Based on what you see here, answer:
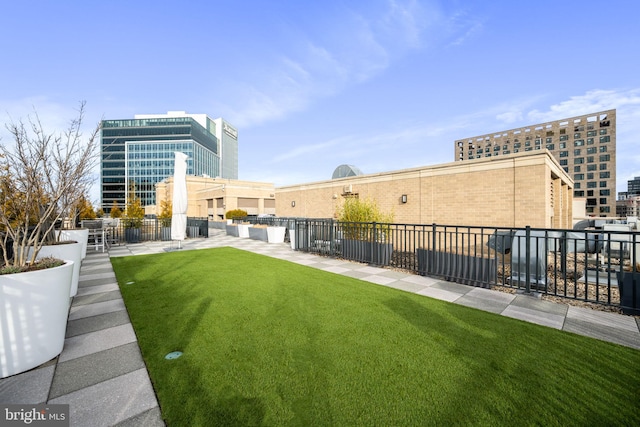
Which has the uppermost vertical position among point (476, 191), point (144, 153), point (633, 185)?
point (633, 185)

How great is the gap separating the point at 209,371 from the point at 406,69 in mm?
14857

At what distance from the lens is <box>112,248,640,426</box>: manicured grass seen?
1.98 m

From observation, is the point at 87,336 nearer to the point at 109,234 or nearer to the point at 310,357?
the point at 310,357

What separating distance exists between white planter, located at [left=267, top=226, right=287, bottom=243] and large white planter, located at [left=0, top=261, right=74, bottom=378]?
37.0 feet

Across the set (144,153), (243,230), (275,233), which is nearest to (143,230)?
(243,230)

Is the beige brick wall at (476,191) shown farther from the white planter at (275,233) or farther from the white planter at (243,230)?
the white planter at (243,230)

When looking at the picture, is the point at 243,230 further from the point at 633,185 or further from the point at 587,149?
the point at 633,185

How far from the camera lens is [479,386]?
7.49 ft

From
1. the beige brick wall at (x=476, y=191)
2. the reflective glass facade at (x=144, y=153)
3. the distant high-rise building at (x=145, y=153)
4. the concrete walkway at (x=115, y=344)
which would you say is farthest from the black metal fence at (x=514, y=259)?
the distant high-rise building at (x=145, y=153)

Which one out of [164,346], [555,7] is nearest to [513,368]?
[164,346]

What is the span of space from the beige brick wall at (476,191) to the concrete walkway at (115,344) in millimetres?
5915

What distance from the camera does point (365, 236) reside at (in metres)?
8.51

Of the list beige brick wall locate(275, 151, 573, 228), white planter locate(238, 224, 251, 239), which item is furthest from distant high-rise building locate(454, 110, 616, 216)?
white planter locate(238, 224, 251, 239)

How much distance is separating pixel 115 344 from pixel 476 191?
12.0 meters
